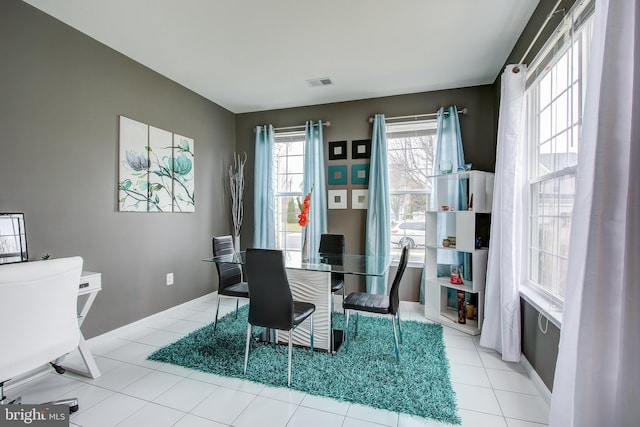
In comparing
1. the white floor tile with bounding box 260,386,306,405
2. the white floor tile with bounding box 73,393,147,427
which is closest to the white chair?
the white floor tile with bounding box 73,393,147,427

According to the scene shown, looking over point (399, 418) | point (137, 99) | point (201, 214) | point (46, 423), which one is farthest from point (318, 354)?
point (137, 99)

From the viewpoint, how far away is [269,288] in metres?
2.11

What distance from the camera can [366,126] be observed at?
406 cm

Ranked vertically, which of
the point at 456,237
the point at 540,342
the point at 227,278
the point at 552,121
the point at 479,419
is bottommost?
the point at 479,419

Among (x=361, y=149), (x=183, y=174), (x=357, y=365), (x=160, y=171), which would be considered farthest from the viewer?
(x=361, y=149)

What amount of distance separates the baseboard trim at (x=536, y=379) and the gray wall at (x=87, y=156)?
351 cm

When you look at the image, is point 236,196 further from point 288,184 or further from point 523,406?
point 523,406

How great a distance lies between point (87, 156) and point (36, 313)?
1588mm

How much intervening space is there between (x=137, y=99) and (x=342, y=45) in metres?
2.13

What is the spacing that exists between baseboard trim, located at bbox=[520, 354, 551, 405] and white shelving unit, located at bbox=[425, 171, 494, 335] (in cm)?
64

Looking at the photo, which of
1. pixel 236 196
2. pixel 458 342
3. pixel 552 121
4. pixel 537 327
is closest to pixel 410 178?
pixel 552 121

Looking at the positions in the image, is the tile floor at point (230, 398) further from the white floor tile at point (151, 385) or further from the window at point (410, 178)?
the window at point (410, 178)

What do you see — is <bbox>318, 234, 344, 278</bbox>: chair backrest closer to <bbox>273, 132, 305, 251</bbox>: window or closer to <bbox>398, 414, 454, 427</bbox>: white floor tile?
<bbox>273, 132, 305, 251</bbox>: window

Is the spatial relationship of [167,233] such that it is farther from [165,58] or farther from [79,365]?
[165,58]
